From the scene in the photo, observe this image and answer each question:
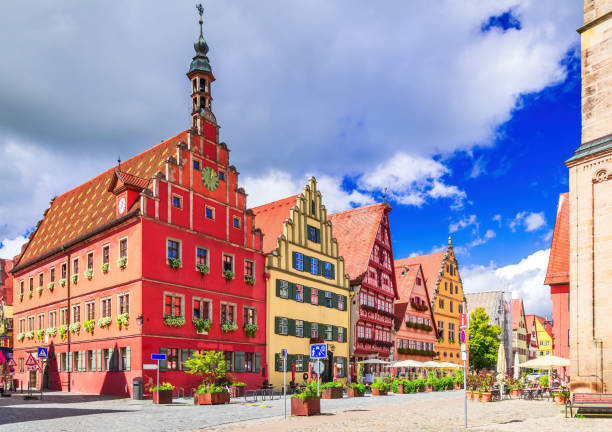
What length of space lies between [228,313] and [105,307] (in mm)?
7294

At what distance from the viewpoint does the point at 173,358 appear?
34.3m

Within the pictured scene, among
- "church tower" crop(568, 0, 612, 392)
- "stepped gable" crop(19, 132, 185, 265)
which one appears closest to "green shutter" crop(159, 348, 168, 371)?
"stepped gable" crop(19, 132, 185, 265)

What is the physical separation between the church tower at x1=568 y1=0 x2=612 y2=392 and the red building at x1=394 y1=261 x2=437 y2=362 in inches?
1417

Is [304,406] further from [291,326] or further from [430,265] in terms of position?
[430,265]

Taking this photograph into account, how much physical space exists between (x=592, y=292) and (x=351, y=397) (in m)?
16.2

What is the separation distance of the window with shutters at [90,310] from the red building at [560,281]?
26858mm

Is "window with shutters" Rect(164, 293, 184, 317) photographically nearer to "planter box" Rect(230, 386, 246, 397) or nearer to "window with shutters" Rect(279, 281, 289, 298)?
"planter box" Rect(230, 386, 246, 397)

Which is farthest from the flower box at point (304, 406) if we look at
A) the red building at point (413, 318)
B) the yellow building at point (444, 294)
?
the yellow building at point (444, 294)

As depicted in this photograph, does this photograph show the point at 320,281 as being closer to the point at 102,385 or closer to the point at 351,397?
the point at 351,397

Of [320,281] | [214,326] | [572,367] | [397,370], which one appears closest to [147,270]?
[214,326]

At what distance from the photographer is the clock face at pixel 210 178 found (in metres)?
38.0

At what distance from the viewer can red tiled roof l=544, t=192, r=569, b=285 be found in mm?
37938

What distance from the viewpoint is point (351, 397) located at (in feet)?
116

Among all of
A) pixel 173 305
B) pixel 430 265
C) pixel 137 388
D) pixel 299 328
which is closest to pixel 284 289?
pixel 299 328
